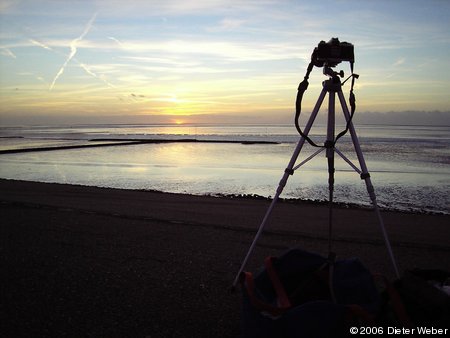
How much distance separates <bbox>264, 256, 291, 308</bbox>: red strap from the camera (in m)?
2.48

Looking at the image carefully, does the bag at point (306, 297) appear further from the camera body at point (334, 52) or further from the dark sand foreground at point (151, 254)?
the camera body at point (334, 52)

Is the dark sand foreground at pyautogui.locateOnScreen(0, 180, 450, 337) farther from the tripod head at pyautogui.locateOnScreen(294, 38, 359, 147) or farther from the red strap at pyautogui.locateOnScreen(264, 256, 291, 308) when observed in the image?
the tripod head at pyautogui.locateOnScreen(294, 38, 359, 147)

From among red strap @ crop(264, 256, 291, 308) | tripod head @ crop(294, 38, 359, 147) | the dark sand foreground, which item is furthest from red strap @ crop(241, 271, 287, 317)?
tripod head @ crop(294, 38, 359, 147)

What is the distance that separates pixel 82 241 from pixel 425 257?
17.1ft

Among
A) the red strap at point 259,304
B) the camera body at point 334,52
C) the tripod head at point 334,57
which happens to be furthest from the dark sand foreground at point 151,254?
the camera body at point 334,52

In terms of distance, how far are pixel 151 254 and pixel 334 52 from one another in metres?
3.56

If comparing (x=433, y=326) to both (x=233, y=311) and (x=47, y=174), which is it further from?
(x=47, y=174)

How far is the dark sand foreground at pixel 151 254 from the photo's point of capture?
3.24 m

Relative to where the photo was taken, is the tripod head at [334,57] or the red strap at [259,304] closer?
the red strap at [259,304]

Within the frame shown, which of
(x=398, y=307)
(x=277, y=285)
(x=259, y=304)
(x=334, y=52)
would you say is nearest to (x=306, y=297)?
(x=277, y=285)

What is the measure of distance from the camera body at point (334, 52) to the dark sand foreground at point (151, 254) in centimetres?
259

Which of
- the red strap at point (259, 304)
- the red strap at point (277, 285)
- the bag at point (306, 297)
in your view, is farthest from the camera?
the red strap at point (277, 285)

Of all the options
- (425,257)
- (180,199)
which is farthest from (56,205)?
(425,257)

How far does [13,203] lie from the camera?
8.59 meters
